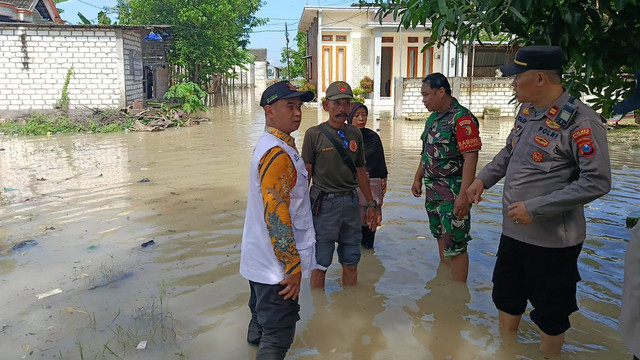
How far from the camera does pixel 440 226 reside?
4.59 m

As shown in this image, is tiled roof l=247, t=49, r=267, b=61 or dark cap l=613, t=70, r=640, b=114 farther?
tiled roof l=247, t=49, r=267, b=61

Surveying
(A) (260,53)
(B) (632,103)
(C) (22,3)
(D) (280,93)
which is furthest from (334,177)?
(A) (260,53)

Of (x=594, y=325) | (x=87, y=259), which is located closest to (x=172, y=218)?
(x=87, y=259)

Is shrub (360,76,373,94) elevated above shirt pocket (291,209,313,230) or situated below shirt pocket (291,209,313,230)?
Answer: above

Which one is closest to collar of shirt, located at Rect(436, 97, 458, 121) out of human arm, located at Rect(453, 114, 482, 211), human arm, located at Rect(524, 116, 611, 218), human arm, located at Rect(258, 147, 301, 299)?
human arm, located at Rect(453, 114, 482, 211)

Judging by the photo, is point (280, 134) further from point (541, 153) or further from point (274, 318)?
point (541, 153)

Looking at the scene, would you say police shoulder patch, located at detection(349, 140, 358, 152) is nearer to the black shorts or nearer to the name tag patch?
the black shorts

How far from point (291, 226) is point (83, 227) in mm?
4481

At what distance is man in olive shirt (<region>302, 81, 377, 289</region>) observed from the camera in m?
4.13

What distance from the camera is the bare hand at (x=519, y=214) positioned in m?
2.92

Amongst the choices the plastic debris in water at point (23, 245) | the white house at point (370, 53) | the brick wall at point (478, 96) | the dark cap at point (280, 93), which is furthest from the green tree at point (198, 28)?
the dark cap at point (280, 93)

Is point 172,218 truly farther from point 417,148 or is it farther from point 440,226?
point 417,148

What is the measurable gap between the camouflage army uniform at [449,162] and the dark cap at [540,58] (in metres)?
1.18

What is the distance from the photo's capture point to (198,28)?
86.2 ft
